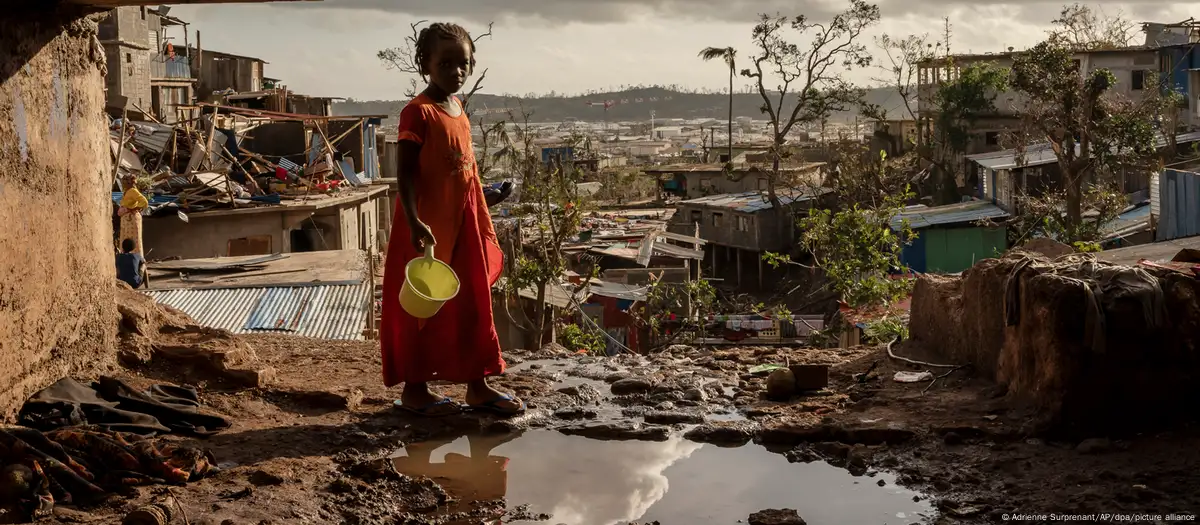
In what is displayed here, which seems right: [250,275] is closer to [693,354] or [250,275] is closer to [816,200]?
[693,354]

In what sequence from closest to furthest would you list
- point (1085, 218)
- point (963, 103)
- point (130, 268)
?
point (130, 268), point (1085, 218), point (963, 103)

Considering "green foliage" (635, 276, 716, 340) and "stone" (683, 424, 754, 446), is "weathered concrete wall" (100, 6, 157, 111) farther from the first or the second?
"stone" (683, 424, 754, 446)

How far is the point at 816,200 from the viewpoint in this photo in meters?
32.5

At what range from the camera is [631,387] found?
5.18 metres

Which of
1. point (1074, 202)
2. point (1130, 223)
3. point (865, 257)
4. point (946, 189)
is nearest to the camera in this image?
point (865, 257)

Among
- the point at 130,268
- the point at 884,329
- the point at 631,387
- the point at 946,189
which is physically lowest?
the point at 884,329

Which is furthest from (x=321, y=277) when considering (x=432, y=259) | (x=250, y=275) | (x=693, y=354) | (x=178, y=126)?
(x=178, y=126)

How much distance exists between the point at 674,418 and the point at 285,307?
5906 mm

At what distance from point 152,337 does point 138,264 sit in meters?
5.67

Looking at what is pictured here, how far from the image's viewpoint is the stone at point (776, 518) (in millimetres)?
3418

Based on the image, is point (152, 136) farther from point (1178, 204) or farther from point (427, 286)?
point (427, 286)

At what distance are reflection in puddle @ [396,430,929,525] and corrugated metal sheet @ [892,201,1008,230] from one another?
21104mm

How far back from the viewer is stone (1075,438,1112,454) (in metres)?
3.87

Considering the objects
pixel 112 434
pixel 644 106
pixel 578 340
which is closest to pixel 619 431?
pixel 112 434
